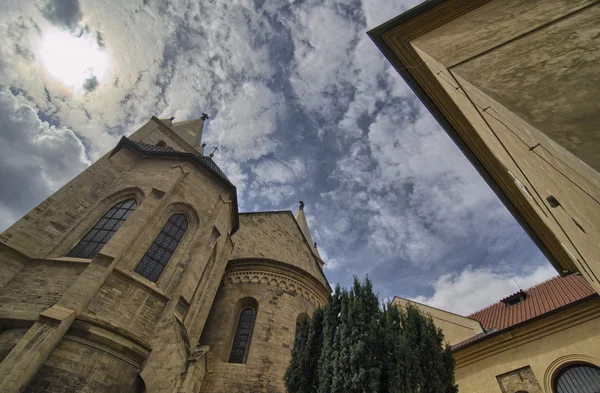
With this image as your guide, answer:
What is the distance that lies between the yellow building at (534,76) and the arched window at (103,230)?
9.91 metres

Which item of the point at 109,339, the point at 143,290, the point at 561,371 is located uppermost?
the point at 143,290

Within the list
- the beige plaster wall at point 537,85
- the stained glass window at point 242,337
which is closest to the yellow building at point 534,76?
the beige plaster wall at point 537,85

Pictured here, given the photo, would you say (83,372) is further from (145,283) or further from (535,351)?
(535,351)

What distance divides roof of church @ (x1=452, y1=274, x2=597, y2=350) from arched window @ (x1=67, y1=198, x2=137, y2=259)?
12.6 meters

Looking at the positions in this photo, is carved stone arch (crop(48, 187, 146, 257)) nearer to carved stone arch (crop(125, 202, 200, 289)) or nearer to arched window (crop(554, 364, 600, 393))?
carved stone arch (crop(125, 202, 200, 289))

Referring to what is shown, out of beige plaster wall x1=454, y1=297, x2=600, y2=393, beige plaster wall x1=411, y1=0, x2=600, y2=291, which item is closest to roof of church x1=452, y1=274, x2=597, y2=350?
beige plaster wall x1=454, y1=297, x2=600, y2=393

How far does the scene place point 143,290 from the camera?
9.55m

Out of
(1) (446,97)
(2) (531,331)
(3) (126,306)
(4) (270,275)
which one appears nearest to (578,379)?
(2) (531,331)

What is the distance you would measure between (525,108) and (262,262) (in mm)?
12510

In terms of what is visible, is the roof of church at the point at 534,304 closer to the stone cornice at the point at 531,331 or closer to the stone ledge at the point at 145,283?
the stone cornice at the point at 531,331

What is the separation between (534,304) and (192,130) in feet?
73.2

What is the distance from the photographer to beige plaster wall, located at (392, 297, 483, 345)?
12320 millimetres

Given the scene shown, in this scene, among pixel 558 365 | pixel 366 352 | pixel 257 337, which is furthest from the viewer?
pixel 257 337

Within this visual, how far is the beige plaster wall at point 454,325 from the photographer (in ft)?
40.4
